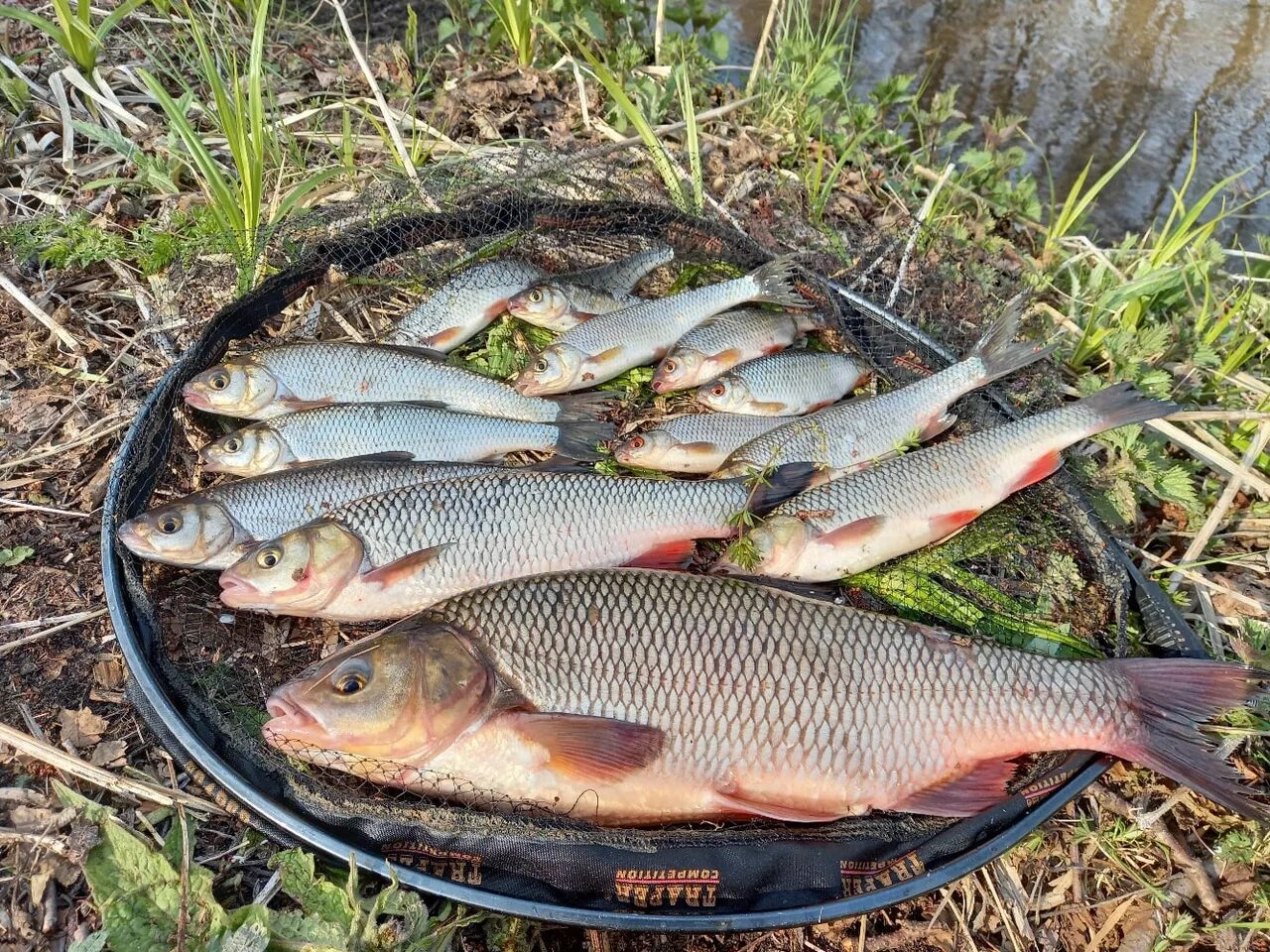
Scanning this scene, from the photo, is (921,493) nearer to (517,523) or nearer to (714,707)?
(714,707)

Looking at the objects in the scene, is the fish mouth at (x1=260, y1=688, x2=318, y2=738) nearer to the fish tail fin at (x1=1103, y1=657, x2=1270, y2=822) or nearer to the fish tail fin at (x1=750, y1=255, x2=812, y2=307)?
the fish tail fin at (x1=1103, y1=657, x2=1270, y2=822)

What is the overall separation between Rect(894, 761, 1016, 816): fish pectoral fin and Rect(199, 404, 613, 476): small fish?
154 centimetres

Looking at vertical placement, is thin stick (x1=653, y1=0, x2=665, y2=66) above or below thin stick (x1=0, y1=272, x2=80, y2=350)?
above

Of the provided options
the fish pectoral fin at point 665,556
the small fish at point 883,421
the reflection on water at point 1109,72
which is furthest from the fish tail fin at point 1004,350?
the reflection on water at point 1109,72

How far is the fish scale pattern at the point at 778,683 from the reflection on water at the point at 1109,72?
5.17 m

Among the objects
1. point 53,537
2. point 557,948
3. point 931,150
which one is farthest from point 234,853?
point 931,150

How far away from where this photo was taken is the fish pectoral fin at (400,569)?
7.58 ft

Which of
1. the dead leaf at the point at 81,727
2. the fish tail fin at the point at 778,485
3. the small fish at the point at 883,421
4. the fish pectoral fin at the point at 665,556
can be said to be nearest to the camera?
the dead leaf at the point at 81,727

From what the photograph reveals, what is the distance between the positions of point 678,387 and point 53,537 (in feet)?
7.44

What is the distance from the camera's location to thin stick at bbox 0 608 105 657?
238cm

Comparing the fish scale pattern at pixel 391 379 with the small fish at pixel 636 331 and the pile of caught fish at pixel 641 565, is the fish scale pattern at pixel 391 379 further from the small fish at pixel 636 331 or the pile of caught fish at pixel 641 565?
the small fish at pixel 636 331

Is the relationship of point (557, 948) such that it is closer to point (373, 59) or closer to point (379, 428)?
point (379, 428)

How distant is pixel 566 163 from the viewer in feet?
12.7

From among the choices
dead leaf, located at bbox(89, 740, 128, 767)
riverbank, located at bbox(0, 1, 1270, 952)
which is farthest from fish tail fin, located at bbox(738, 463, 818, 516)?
dead leaf, located at bbox(89, 740, 128, 767)
